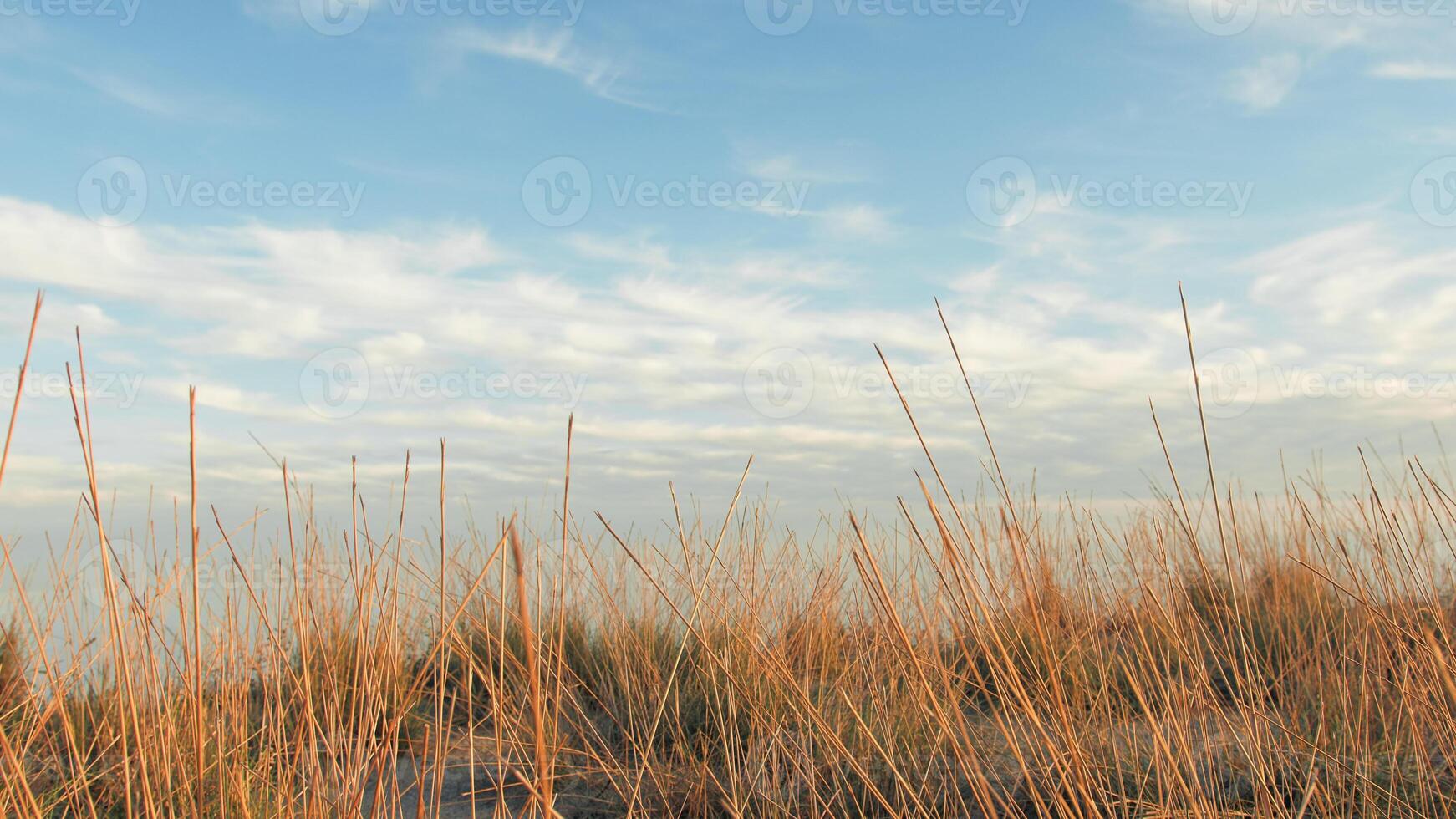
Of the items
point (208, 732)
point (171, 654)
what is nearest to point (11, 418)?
point (171, 654)

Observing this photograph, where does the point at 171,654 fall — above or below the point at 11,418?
below

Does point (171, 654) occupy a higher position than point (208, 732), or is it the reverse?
point (171, 654)

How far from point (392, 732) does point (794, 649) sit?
95.0 inches

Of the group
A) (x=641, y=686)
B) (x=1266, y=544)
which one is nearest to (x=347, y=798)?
(x=641, y=686)

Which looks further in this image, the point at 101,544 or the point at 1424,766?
the point at 1424,766

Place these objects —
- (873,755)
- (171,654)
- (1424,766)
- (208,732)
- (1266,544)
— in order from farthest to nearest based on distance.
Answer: (1266,544)
(873,755)
(208,732)
(1424,766)
(171,654)

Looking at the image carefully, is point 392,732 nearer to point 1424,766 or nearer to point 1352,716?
point 1424,766

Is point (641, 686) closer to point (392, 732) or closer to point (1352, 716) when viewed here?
point (392, 732)

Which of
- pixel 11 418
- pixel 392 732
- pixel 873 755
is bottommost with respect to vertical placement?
pixel 873 755

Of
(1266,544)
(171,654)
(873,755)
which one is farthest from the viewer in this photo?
(1266,544)

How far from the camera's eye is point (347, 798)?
157 centimetres

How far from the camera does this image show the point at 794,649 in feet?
12.3

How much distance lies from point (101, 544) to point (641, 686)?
2.42 meters

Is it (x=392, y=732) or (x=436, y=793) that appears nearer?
(x=436, y=793)
